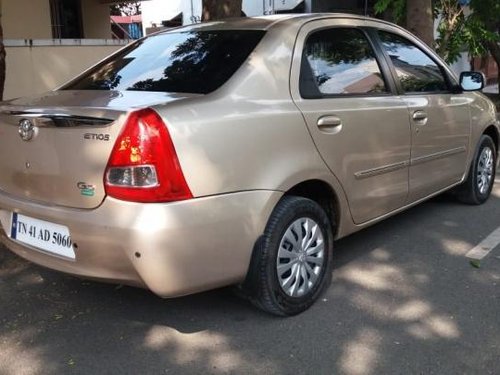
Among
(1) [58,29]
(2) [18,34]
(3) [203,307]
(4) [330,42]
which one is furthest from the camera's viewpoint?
(1) [58,29]

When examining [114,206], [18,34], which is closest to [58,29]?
[18,34]

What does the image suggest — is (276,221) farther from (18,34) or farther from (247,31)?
(18,34)

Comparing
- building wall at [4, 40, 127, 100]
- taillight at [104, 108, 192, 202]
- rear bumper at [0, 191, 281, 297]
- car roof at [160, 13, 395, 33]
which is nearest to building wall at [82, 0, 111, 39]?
building wall at [4, 40, 127, 100]

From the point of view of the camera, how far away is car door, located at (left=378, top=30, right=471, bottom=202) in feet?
14.7

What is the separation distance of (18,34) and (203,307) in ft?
29.9

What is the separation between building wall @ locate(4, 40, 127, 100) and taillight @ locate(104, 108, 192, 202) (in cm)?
565

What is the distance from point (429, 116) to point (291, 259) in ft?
6.12

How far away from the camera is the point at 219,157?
298 centimetres

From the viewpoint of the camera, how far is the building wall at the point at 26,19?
10930 mm

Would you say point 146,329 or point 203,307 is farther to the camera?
point 203,307

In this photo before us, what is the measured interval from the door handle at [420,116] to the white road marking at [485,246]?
1.02 metres

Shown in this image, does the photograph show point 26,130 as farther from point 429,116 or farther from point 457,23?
point 457,23

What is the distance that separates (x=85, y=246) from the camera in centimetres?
299

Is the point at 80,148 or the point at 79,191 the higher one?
the point at 80,148
